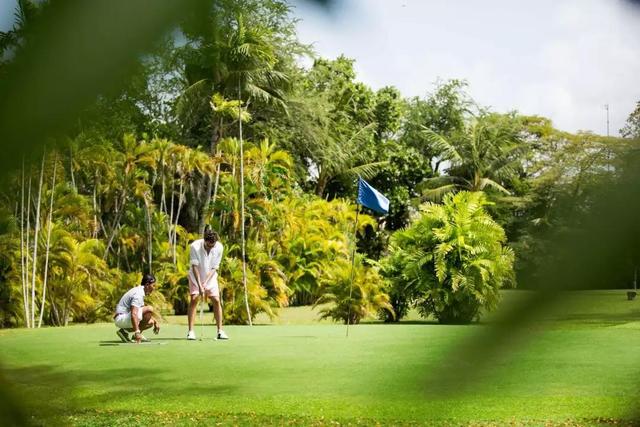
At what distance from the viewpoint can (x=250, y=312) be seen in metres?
8.13

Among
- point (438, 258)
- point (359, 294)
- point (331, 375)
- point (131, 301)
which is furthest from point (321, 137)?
point (359, 294)

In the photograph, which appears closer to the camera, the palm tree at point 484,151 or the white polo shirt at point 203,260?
the palm tree at point 484,151

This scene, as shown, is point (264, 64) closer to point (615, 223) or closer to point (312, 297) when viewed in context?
point (615, 223)

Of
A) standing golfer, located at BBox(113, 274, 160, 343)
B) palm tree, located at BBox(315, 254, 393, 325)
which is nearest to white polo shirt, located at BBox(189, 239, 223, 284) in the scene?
standing golfer, located at BBox(113, 274, 160, 343)

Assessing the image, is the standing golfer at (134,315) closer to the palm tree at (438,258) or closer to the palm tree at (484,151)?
the palm tree at (438,258)

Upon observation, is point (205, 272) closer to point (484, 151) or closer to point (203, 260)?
point (203, 260)

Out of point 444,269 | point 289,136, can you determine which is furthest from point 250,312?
point 289,136

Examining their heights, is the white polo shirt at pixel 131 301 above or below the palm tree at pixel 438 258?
below

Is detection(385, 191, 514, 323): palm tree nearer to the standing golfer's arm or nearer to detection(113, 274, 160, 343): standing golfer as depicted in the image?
detection(113, 274, 160, 343): standing golfer

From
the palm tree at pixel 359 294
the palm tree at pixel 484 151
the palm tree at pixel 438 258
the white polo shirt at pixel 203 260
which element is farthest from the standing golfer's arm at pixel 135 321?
the palm tree at pixel 484 151

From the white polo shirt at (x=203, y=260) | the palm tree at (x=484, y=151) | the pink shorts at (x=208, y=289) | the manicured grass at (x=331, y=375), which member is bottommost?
the manicured grass at (x=331, y=375)

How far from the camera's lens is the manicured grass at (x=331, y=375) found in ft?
0.98

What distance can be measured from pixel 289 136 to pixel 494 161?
298mm

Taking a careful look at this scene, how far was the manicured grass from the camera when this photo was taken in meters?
0.30
